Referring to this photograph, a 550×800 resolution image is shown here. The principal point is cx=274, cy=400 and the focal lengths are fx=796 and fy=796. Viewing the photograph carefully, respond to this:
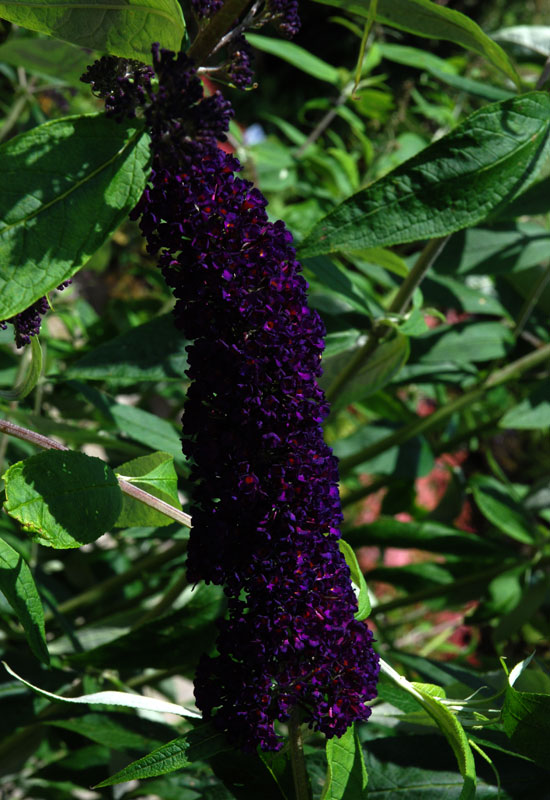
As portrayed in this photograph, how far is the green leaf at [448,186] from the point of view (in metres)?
0.69

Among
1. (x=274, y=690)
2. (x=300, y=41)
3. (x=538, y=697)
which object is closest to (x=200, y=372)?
(x=274, y=690)

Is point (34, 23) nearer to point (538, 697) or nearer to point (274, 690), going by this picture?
point (274, 690)

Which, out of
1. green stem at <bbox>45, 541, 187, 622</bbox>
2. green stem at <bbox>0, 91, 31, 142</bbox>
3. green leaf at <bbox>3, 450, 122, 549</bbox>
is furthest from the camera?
green stem at <bbox>0, 91, 31, 142</bbox>

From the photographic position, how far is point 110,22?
570mm

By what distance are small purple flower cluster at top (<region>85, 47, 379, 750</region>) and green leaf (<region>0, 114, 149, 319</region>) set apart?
25 mm

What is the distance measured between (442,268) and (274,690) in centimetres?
75

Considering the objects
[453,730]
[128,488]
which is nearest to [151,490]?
[128,488]

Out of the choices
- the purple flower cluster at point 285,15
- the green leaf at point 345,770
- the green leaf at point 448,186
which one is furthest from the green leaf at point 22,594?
the purple flower cluster at point 285,15

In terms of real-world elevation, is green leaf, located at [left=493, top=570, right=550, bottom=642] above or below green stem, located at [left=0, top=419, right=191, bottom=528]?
below

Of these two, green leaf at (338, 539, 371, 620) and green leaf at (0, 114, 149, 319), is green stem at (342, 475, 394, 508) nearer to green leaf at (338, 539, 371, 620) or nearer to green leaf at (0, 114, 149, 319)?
green leaf at (338, 539, 371, 620)

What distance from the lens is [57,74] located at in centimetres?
86

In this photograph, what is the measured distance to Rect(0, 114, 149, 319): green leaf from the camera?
0.54 meters

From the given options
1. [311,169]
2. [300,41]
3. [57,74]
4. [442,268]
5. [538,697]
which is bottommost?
[538,697]

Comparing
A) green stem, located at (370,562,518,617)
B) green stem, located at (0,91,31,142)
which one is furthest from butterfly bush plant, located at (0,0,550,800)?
green stem, located at (0,91,31,142)
